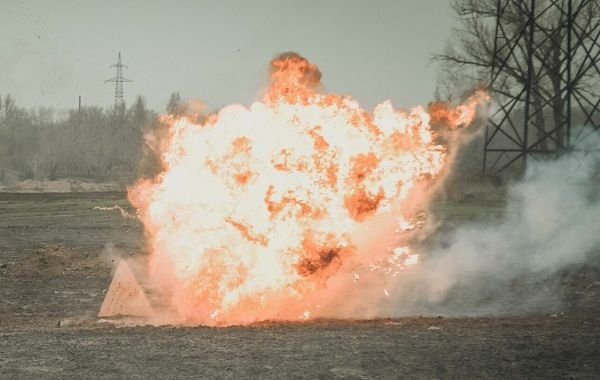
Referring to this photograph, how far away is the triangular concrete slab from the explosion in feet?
2.70

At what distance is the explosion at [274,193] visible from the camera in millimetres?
9797

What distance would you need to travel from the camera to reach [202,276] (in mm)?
9883

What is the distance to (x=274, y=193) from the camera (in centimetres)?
973

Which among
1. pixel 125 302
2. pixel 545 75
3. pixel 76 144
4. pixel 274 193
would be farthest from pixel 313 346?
pixel 76 144

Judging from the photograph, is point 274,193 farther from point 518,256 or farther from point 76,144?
point 76,144

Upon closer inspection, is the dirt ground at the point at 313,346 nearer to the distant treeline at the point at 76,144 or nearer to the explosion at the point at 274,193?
the explosion at the point at 274,193

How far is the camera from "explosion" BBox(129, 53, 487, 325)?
980 cm

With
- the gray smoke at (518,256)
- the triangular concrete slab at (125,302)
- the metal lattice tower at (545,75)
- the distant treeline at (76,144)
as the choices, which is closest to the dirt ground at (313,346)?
the triangular concrete slab at (125,302)

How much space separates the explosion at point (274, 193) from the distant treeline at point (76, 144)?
38419 millimetres

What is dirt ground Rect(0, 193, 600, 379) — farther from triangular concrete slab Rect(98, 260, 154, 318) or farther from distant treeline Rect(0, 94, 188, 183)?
distant treeline Rect(0, 94, 188, 183)

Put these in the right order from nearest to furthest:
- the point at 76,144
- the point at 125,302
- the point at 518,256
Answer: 1. the point at 125,302
2. the point at 518,256
3. the point at 76,144

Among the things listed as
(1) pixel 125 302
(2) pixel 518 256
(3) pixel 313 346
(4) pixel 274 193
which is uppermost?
(4) pixel 274 193

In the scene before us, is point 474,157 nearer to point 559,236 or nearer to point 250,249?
point 559,236

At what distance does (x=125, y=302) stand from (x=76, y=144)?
→ 6230cm
